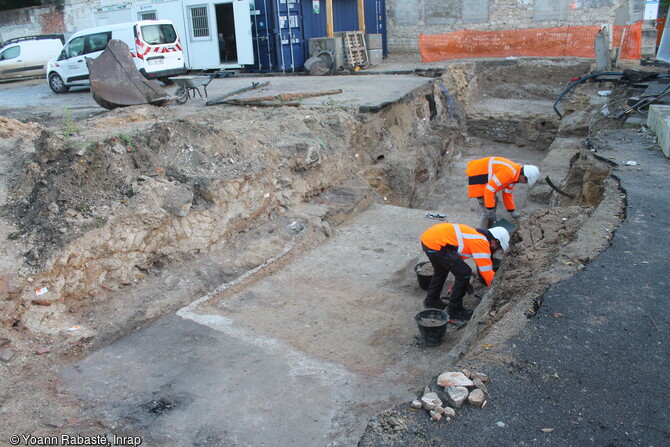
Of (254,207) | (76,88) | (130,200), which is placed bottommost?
(254,207)

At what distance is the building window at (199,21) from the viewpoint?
1805cm

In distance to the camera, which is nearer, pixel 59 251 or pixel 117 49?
pixel 59 251

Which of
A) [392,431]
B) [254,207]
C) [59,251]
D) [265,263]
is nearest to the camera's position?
[392,431]

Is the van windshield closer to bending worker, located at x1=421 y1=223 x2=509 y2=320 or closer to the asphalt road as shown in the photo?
bending worker, located at x1=421 y1=223 x2=509 y2=320

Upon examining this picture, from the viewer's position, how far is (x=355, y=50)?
18.3 metres

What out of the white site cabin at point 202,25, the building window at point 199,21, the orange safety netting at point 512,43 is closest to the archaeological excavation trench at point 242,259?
the white site cabin at point 202,25

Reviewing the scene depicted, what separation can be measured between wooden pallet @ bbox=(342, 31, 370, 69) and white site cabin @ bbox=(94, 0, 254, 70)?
3.26m

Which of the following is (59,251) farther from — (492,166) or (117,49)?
(117,49)

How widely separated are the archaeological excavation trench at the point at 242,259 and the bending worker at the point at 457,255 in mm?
322

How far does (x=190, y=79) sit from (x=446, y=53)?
452 inches

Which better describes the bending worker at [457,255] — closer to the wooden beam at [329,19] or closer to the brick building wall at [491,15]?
the wooden beam at [329,19]

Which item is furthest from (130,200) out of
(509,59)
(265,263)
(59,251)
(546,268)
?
(509,59)

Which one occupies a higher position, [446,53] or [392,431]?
[446,53]

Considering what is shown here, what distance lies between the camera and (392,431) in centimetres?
274
